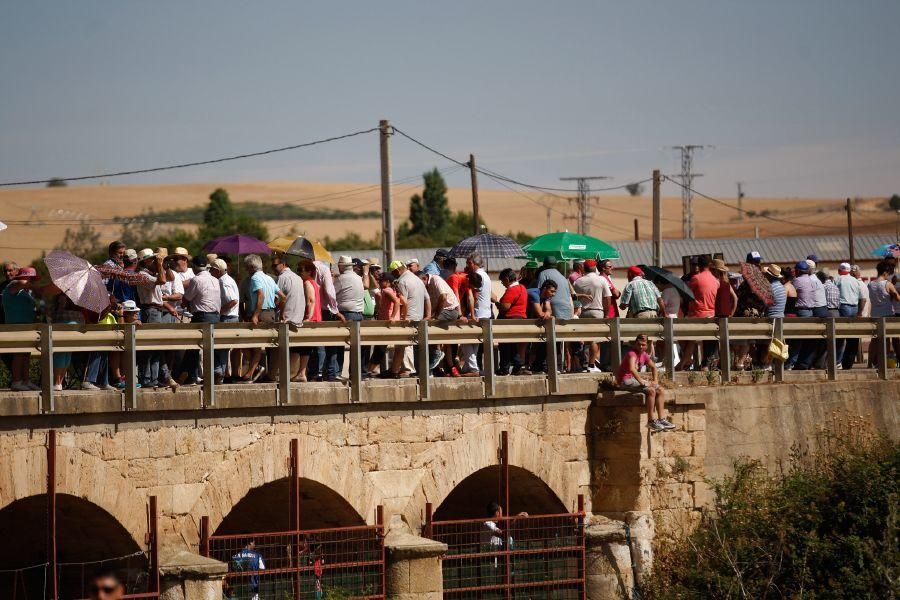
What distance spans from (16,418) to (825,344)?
1215cm

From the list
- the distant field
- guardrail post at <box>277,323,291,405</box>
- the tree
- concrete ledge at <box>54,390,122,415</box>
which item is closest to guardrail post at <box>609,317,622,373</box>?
guardrail post at <box>277,323,291,405</box>

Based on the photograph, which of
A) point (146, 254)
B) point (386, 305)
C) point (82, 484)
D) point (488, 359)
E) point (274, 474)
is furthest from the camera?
point (386, 305)

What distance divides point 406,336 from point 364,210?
108647 millimetres

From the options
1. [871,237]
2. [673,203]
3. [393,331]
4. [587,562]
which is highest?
[673,203]

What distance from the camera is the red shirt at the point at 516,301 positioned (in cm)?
1747

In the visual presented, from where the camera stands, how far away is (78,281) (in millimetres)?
13703

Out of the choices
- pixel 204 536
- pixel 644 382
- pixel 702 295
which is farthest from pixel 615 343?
pixel 204 536

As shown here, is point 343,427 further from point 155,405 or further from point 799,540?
point 799,540

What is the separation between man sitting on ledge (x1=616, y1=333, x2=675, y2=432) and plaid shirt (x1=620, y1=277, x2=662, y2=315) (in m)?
1.69

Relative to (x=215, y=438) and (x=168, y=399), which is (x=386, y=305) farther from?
(x=168, y=399)

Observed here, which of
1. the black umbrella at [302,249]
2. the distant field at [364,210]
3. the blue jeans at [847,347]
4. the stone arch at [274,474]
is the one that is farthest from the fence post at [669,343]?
the distant field at [364,210]

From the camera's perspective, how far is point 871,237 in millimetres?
57250

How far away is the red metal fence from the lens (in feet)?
45.4

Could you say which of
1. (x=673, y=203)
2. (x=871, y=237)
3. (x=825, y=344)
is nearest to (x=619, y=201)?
(x=673, y=203)
